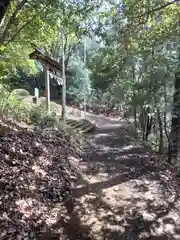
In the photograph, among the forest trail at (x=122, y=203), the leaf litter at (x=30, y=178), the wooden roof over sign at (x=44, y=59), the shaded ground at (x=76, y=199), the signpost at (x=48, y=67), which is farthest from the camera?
the signpost at (x=48, y=67)

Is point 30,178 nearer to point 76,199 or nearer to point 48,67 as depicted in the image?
point 76,199

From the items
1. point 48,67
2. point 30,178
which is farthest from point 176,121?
point 30,178

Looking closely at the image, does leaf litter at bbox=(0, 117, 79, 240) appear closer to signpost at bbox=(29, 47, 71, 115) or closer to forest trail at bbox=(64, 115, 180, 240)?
forest trail at bbox=(64, 115, 180, 240)

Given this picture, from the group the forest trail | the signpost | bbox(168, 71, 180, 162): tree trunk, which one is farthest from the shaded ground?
the signpost

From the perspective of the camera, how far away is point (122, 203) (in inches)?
215

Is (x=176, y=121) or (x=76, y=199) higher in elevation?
(x=176, y=121)

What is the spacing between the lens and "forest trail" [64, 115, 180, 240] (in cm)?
436

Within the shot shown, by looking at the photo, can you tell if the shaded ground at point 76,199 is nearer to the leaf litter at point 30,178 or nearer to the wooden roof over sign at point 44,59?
the leaf litter at point 30,178

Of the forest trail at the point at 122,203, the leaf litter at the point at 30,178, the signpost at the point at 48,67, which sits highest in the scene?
the signpost at the point at 48,67

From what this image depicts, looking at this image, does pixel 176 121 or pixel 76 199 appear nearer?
pixel 76 199

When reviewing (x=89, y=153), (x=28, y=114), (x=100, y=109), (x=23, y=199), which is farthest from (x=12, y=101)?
(x=100, y=109)

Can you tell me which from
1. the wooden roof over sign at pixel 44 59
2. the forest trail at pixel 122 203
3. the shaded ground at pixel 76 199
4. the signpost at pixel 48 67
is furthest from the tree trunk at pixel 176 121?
the wooden roof over sign at pixel 44 59

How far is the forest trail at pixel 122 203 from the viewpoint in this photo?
4359 mm

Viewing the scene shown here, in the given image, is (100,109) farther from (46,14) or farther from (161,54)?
(46,14)
